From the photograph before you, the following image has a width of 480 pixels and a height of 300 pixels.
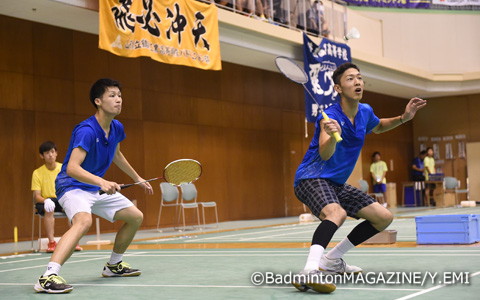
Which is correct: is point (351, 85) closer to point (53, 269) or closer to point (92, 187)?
point (92, 187)

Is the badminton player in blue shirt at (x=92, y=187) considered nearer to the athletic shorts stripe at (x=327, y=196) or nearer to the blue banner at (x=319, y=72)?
the athletic shorts stripe at (x=327, y=196)

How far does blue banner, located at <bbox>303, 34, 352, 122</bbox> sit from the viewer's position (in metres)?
14.8

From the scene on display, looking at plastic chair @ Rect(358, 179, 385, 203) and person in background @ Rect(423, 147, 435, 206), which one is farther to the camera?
person in background @ Rect(423, 147, 435, 206)

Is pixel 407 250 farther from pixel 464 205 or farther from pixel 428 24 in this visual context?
pixel 428 24

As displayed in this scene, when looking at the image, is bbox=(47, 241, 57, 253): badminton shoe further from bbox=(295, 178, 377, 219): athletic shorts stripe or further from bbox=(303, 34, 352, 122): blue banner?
bbox=(303, 34, 352, 122): blue banner

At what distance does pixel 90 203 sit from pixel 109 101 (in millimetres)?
779

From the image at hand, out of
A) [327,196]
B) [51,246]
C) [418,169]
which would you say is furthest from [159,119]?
[418,169]

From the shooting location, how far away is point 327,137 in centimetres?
420

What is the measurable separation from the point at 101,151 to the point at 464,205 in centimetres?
1606

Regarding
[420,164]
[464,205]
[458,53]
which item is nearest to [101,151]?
[464,205]

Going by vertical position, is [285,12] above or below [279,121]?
above

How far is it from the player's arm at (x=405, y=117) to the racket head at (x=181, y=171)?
1497 mm

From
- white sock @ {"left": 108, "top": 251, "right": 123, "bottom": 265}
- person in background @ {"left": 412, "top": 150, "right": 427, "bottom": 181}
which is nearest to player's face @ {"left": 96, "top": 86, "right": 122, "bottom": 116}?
white sock @ {"left": 108, "top": 251, "right": 123, "bottom": 265}

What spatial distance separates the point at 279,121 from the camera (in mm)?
17656
